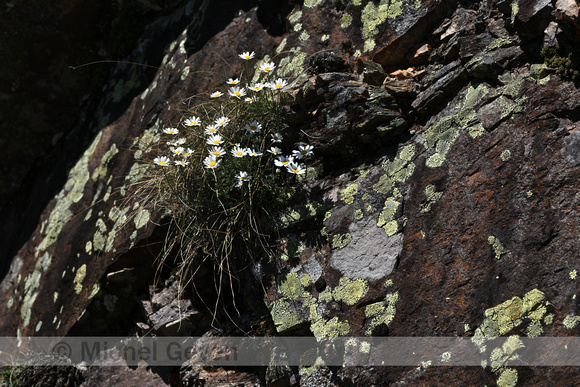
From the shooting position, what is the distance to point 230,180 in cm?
389

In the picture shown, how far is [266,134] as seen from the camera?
4.00 metres

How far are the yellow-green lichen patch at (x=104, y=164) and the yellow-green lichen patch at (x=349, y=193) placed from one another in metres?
2.82

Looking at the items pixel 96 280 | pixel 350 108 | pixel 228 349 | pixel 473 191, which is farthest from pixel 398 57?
pixel 96 280

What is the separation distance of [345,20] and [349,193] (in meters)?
1.63

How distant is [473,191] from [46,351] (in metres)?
3.96

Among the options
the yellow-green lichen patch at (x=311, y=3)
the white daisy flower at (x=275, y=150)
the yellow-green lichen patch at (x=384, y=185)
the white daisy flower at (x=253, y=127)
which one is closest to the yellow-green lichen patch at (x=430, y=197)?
the yellow-green lichen patch at (x=384, y=185)

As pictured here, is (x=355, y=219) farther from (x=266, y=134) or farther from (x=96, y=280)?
(x=96, y=280)

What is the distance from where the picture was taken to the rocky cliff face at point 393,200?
9.07 feet

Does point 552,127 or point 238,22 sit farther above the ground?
point 238,22

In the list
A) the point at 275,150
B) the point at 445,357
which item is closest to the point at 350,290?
the point at 445,357

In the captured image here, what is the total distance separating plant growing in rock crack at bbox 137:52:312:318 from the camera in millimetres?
3834

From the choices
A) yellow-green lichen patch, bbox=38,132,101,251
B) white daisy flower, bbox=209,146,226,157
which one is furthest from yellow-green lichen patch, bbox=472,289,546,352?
yellow-green lichen patch, bbox=38,132,101,251

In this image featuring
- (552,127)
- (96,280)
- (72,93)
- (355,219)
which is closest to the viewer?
(552,127)

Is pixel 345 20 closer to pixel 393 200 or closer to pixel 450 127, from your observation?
pixel 450 127
